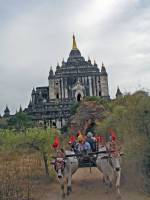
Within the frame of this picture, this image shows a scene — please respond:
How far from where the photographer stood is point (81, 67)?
77.2 metres

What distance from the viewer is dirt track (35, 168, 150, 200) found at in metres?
17.4

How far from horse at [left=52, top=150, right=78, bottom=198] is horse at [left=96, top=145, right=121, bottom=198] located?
4.04 feet

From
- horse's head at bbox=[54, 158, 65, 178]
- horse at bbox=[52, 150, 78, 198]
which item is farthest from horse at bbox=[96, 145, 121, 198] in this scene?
horse's head at bbox=[54, 158, 65, 178]

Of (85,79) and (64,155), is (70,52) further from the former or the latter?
(64,155)

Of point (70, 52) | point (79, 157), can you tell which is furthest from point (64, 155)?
point (70, 52)

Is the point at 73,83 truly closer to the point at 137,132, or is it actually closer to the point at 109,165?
the point at 137,132

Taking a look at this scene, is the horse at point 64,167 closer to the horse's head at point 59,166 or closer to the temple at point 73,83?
the horse's head at point 59,166

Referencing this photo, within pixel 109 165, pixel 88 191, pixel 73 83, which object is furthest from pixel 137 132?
pixel 73 83

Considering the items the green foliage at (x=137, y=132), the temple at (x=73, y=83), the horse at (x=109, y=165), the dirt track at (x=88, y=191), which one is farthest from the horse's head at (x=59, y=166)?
the temple at (x=73, y=83)

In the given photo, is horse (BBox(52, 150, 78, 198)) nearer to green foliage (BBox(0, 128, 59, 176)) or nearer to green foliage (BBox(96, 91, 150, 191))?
green foliage (BBox(96, 91, 150, 191))

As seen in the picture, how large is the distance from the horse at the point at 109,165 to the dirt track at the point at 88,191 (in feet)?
2.07

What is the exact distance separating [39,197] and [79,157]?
2.73m

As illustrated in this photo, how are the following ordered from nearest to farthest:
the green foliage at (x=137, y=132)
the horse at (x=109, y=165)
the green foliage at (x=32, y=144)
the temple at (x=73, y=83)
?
the horse at (x=109, y=165) < the green foliage at (x=137, y=132) < the green foliage at (x=32, y=144) < the temple at (x=73, y=83)

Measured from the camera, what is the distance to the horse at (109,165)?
16.3 metres
